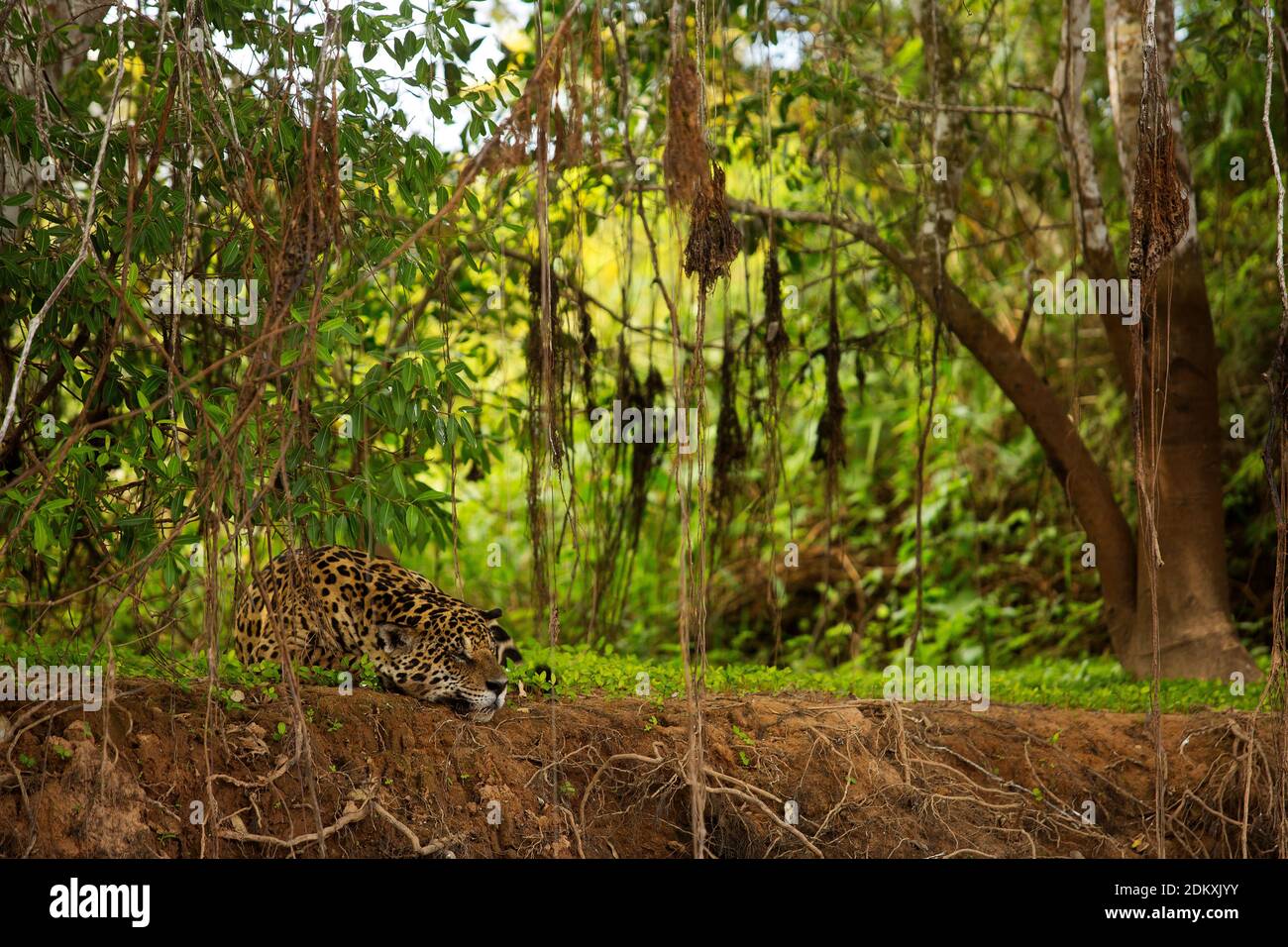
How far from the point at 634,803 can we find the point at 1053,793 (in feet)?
5.40

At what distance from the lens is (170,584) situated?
14.0 feet

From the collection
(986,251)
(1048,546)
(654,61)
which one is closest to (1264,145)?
(986,251)

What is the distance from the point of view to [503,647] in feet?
17.9

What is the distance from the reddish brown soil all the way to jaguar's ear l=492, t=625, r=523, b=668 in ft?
0.86

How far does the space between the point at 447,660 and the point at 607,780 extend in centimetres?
77

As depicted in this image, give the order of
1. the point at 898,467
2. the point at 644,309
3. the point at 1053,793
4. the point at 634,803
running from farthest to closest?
the point at 644,309 < the point at 898,467 < the point at 1053,793 < the point at 634,803
